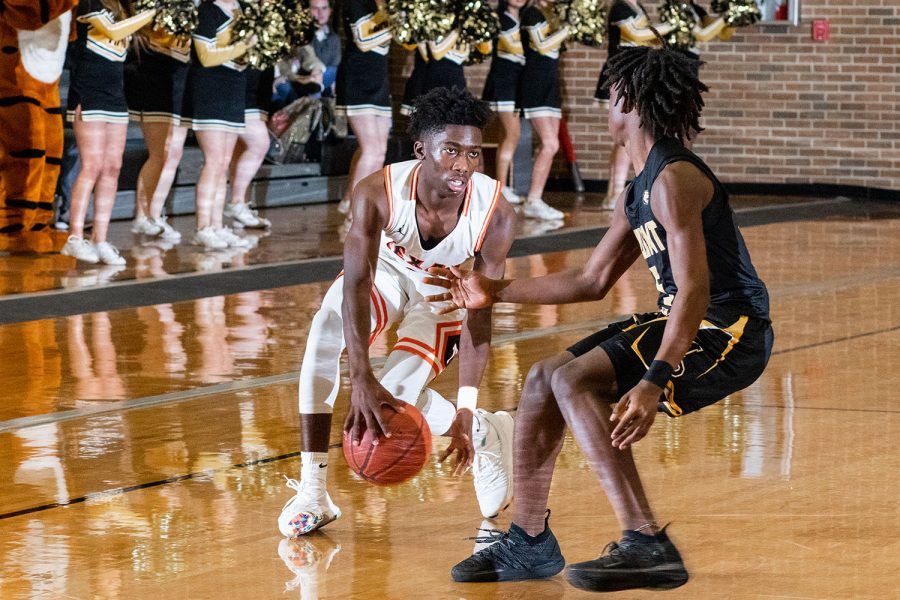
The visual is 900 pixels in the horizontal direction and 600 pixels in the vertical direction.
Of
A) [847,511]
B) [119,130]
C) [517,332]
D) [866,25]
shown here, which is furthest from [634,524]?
[866,25]

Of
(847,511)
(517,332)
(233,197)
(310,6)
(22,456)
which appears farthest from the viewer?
(310,6)

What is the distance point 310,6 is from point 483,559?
1048 cm

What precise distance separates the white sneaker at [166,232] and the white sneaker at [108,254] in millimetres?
1292

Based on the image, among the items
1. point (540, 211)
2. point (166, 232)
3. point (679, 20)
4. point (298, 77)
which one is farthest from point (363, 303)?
point (298, 77)

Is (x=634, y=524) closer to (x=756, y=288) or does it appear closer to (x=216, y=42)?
(x=756, y=288)

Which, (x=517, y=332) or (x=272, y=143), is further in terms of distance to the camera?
(x=272, y=143)

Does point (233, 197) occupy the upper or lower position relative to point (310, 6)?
lower

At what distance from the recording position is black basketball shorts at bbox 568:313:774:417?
3.97 m

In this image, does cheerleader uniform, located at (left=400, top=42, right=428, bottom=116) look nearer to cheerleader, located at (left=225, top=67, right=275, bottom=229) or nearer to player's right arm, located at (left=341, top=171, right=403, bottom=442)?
cheerleader, located at (left=225, top=67, right=275, bottom=229)

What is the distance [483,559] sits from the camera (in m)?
4.12

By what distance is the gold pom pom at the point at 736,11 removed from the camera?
552 inches

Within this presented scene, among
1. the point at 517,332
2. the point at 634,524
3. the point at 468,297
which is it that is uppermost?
the point at 468,297

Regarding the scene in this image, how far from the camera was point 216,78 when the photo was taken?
1086 centimetres

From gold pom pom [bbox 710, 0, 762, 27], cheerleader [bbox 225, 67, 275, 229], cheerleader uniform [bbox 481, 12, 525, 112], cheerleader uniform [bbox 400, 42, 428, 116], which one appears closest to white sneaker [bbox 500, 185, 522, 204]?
cheerleader uniform [bbox 481, 12, 525, 112]
